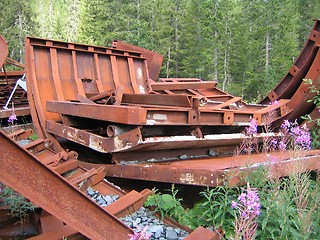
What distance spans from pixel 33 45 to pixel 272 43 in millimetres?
28626

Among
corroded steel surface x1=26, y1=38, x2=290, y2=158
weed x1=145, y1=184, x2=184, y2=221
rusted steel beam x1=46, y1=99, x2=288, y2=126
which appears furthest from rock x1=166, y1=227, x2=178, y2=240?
rusted steel beam x1=46, y1=99, x2=288, y2=126

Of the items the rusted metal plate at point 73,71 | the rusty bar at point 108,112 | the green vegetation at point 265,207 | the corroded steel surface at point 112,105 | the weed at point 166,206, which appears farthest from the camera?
the rusted metal plate at point 73,71

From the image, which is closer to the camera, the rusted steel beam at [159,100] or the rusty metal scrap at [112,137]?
the rusty metal scrap at [112,137]

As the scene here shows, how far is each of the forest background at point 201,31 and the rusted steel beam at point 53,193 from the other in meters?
27.3

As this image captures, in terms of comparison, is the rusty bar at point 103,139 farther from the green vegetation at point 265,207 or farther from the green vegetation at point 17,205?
the green vegetation at point 17,205

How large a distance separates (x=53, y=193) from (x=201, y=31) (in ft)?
102

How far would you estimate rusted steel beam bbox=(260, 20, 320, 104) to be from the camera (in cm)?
538

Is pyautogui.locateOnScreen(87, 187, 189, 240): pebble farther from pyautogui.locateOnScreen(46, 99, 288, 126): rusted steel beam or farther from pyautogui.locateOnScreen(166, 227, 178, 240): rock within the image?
pyautogui.locateOnScreen(46, 99, 288, 126): rusted steel beam

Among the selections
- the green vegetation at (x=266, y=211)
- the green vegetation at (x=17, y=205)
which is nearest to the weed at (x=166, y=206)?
the green vegetation at (x=266, y=211)

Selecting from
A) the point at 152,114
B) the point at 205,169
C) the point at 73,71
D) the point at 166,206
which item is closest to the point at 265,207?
the point at 205,169

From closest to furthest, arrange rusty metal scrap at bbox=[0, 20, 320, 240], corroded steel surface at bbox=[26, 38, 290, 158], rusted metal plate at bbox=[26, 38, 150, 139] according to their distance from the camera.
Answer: rusty metal scrap at bbox=[0, 20, 320, 240]
corroded steel surface at bbox=[26, 38, 290, 158]
rusted metal plate at bbox=[26, 38, 150, 139]

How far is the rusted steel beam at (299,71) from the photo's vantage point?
17.7 feet

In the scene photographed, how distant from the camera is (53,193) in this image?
6.91ft

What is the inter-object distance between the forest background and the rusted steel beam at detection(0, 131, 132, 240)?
89.5ft
